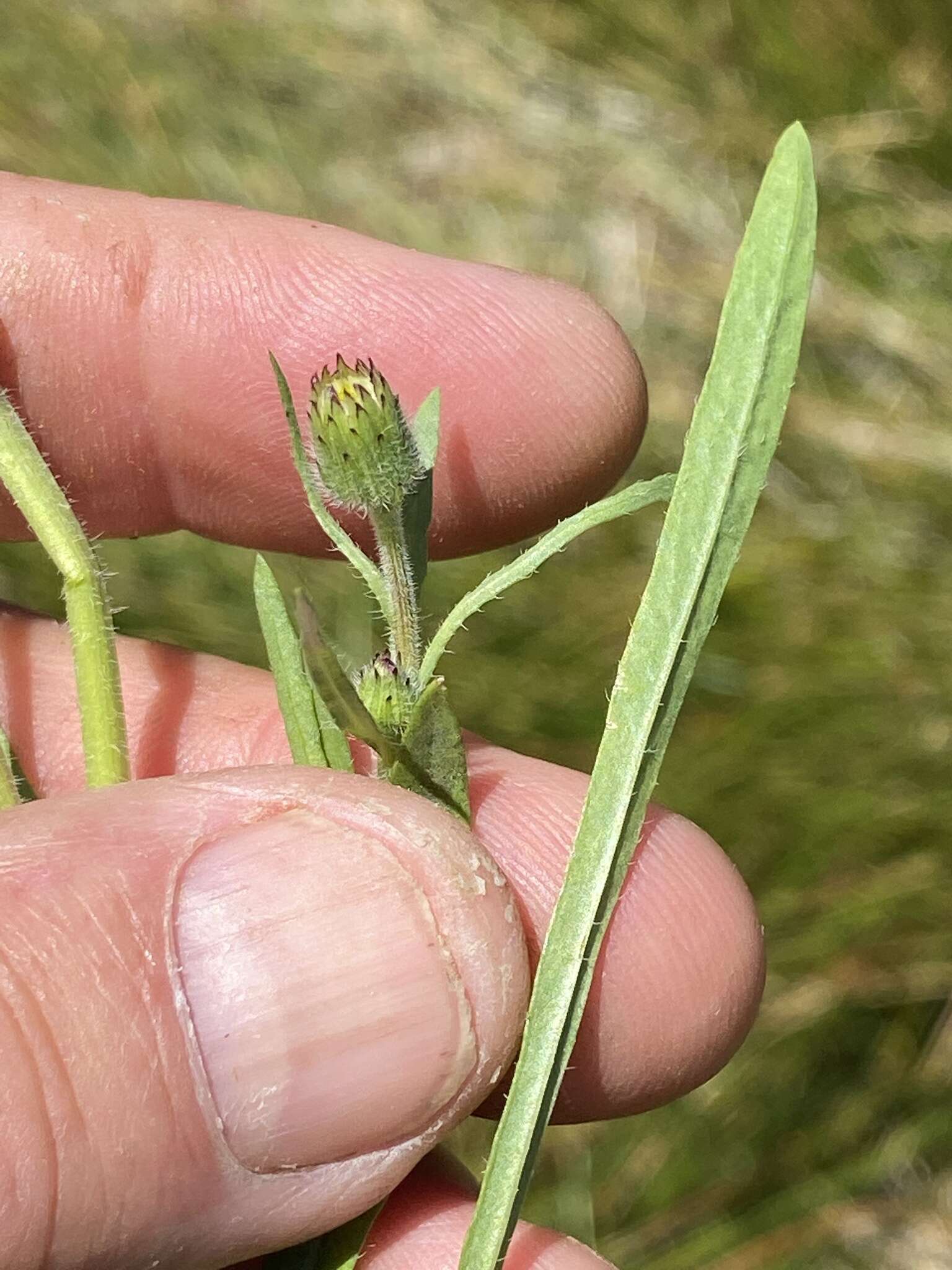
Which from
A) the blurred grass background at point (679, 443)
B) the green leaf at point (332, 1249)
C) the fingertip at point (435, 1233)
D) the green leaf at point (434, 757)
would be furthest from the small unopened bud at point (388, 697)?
the blurred grass background at point (679, 443)

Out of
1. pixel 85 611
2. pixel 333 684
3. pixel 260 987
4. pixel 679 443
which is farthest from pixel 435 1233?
pixel 679 443

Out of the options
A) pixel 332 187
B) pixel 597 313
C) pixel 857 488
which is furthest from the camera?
pixel 332 187

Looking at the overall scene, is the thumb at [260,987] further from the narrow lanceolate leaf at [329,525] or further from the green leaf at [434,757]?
the narrow lanceolate leaf at [329,525]

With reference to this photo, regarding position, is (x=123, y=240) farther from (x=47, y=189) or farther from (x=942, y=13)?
(x=942, y=13)

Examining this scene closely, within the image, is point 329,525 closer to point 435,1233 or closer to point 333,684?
point 333,684

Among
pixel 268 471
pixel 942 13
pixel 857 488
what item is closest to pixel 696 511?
pixel 268 471

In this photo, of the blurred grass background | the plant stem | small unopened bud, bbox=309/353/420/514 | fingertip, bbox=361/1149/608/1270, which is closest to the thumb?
the plant stem
